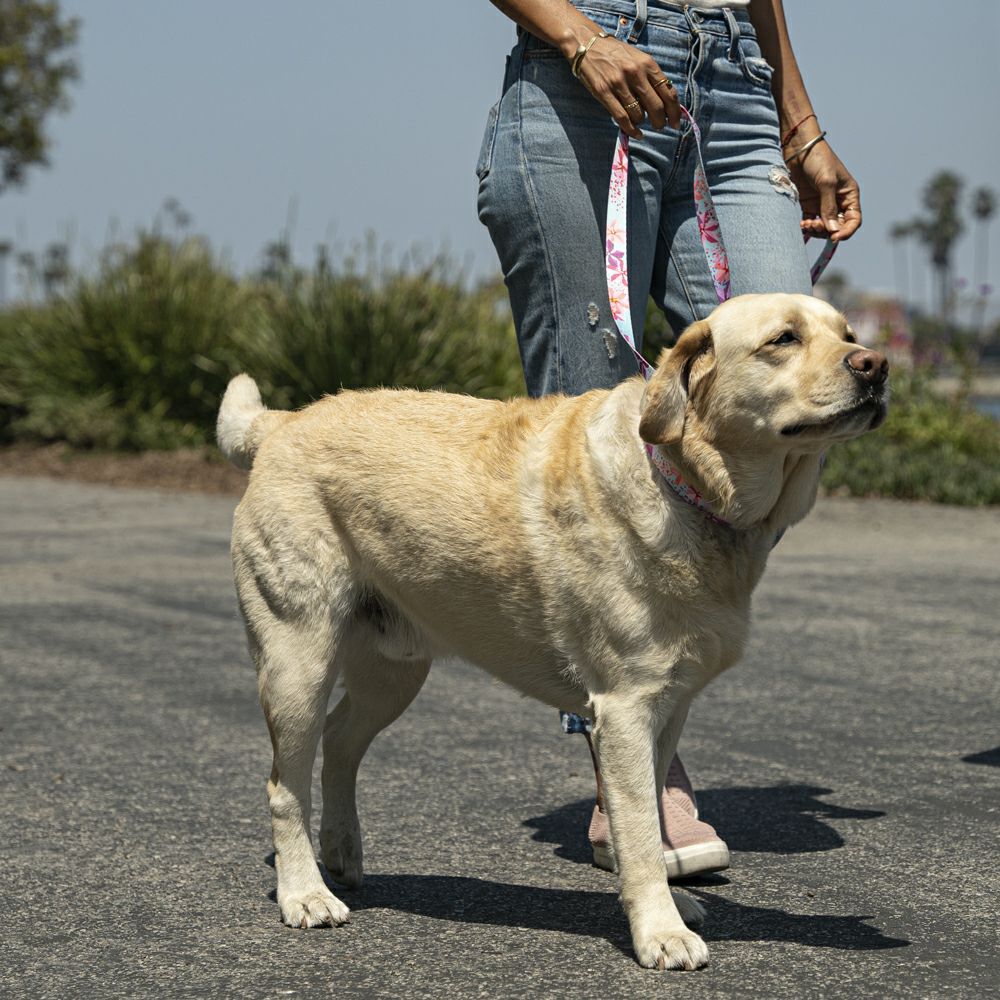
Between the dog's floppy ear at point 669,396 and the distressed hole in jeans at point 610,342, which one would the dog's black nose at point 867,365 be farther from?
the distressed hole in jeans at point 610,342

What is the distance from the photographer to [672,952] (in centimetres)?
296

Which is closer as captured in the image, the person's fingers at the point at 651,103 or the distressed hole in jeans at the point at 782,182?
the person's fingers at the point at 651,103

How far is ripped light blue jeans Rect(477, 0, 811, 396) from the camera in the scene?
3.74 m

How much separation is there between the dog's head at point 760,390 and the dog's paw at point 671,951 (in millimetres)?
887

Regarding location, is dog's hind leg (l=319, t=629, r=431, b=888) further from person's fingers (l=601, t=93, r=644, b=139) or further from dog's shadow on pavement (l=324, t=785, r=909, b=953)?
person's fingers (l=601, t=93, r=644, b=139)

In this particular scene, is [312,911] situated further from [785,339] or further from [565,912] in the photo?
[785,339]

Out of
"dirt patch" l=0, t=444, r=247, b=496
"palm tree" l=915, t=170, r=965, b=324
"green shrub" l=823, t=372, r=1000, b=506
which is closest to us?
"green shrub" l=823, t=372, r=1000, b=506

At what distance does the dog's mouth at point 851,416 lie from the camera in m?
2.95

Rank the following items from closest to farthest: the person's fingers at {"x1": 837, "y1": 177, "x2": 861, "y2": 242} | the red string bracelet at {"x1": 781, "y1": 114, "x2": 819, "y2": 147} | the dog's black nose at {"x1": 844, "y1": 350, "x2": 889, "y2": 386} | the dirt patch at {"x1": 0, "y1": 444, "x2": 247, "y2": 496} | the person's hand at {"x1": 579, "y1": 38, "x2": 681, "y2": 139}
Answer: the dog's black nose at {"x1": 844, "y1": 350, "x2": 889, "y2": 386}, the person's hand at {"x1": 579, "y1": 38, "x2": 681, "y2": 139}, the person's fingers at {"x1": 837, "y1": 177, "x2": 861, "y2": 242}, the red string bracelet at {"x1": 781, "y1": 114, "x2": 819, "y2": 147}, the dirt patch at {"x1": 0, "y1": 444, "x2": 247, "y2": 496}

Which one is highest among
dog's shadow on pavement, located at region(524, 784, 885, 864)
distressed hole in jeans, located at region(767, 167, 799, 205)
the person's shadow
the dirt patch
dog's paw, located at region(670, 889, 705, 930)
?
distressed hole in jeans, located at region(767, 167, 799, 205)

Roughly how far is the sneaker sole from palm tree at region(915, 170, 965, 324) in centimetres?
13939

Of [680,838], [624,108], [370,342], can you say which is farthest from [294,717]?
[370,342]

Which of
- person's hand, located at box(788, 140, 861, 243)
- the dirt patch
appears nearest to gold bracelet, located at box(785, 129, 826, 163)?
person's hand, located at box(788, 140, 861, 243)

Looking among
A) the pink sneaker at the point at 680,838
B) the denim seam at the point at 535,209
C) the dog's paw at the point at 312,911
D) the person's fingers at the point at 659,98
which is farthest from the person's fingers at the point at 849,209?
the dog's paw at the point at 312,911
